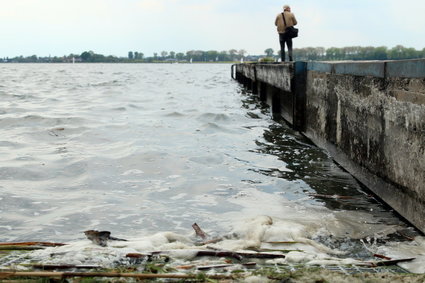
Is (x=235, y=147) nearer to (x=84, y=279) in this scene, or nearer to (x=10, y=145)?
(x=10, y=145)

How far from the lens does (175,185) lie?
588cm

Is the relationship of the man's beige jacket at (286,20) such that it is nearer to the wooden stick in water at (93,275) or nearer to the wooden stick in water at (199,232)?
the wooden stick in water at (199,232)

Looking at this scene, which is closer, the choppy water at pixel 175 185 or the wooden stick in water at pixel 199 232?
the wooden stick in water at pixel 199 232

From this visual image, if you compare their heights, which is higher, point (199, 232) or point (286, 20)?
point (286, 20)

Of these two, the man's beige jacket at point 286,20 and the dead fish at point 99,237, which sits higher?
the man's beige jacket at point 286,20

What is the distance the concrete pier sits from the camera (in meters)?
4.15

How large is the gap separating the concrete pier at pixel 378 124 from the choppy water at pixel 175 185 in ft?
0.75

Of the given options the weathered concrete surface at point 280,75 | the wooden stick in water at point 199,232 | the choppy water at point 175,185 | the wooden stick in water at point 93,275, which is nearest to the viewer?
the wooden stick in water at point 93,275

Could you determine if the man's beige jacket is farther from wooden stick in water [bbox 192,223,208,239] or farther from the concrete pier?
wooden stick in water [bbox 192,223,208,239]

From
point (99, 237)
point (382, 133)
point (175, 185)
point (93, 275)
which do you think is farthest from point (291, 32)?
point (93, 275)

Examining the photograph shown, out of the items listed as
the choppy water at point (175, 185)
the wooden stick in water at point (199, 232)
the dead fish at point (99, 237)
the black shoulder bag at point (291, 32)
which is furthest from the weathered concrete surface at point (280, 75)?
the dead fish at point (99, 237)

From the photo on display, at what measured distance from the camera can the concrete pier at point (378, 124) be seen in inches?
163

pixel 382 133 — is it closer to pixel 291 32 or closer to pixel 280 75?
pixel 280 75

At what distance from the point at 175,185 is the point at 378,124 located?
250cm
